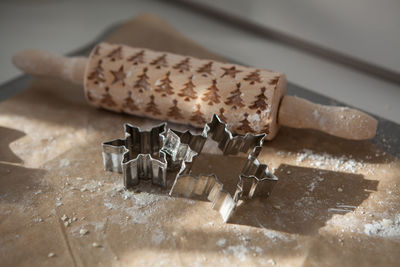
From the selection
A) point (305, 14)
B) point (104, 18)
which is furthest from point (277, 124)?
point (104, 18)

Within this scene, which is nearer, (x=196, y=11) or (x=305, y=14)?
(x=305, y=14)

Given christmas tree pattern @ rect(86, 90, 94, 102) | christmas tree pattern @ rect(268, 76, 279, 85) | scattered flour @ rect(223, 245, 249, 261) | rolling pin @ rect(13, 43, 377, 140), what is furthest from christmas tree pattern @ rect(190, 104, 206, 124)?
scattered flour @ rect(223, 245, 249, 261)

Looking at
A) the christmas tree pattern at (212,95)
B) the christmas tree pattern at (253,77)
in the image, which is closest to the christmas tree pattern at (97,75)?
the christmas tree pattern at (212,95)

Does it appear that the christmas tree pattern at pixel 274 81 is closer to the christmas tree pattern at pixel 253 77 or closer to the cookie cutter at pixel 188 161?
the christmas tree pattern at pixel 253 77

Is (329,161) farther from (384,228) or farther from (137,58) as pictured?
(137,58)

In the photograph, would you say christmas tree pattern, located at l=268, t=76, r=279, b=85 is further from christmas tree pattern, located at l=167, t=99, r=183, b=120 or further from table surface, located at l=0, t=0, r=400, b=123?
table surface, located at l=0, t=0, r=400, b=123

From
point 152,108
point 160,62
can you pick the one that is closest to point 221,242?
point 152,108

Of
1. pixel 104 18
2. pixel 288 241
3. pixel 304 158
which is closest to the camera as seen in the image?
pixel 288 241

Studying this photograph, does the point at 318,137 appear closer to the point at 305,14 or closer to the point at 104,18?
the point at 305,14
